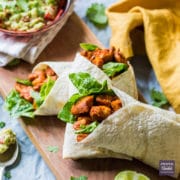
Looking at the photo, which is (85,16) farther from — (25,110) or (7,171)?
(7,171)

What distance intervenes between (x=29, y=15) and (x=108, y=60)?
1.33 feet

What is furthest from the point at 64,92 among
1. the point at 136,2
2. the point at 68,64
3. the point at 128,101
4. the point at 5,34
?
the point at 136,2

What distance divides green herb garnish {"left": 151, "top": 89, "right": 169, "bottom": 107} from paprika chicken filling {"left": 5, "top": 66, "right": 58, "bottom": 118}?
388mm

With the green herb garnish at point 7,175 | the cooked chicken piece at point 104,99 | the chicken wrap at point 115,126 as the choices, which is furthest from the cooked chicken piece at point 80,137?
the green herb garnish at point 7,175

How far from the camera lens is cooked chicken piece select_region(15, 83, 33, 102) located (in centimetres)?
177

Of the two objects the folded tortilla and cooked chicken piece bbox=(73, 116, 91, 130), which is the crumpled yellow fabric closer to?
the folded tortilla

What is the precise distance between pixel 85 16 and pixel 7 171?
0.78 m

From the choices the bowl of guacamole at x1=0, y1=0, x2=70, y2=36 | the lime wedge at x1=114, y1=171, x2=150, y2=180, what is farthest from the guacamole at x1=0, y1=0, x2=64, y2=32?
the lime wedge at x1=114, y1=171, x2=150, y2=180

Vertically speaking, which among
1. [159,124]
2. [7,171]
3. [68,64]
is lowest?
[7,171]

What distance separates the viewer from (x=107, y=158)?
1684 mm

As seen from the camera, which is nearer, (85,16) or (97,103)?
(97,103)

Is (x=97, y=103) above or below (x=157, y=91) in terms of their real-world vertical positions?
above

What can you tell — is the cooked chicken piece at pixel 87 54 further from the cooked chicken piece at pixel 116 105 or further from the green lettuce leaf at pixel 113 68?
the cooked chicken piece at pixel 116 105

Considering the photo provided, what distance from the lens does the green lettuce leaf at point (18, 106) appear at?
1.75 m
